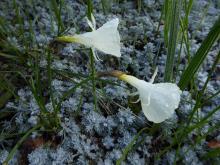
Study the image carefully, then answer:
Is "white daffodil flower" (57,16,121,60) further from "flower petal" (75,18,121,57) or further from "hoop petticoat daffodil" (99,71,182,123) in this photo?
"hoop petticoat daffodil" (99,71,182,123)

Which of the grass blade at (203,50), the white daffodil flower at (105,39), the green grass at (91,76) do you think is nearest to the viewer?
the white daffodil flower at (105,39)

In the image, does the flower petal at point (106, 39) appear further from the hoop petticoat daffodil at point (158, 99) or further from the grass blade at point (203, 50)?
the grass blade at point (203, 50)

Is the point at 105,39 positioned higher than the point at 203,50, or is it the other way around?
the point at 105,39

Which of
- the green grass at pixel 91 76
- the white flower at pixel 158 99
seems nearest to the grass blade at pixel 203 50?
the green grass at pixel 91 76

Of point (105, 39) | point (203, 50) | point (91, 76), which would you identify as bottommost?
point (91, 76)

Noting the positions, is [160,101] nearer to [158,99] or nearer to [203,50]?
[158,99]

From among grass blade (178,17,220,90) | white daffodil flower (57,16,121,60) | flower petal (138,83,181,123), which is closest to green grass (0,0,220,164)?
grass blade (178,17,220,90)

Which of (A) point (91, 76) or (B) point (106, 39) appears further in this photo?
(A) point (91, 76)

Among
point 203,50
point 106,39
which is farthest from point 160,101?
point 203,50
